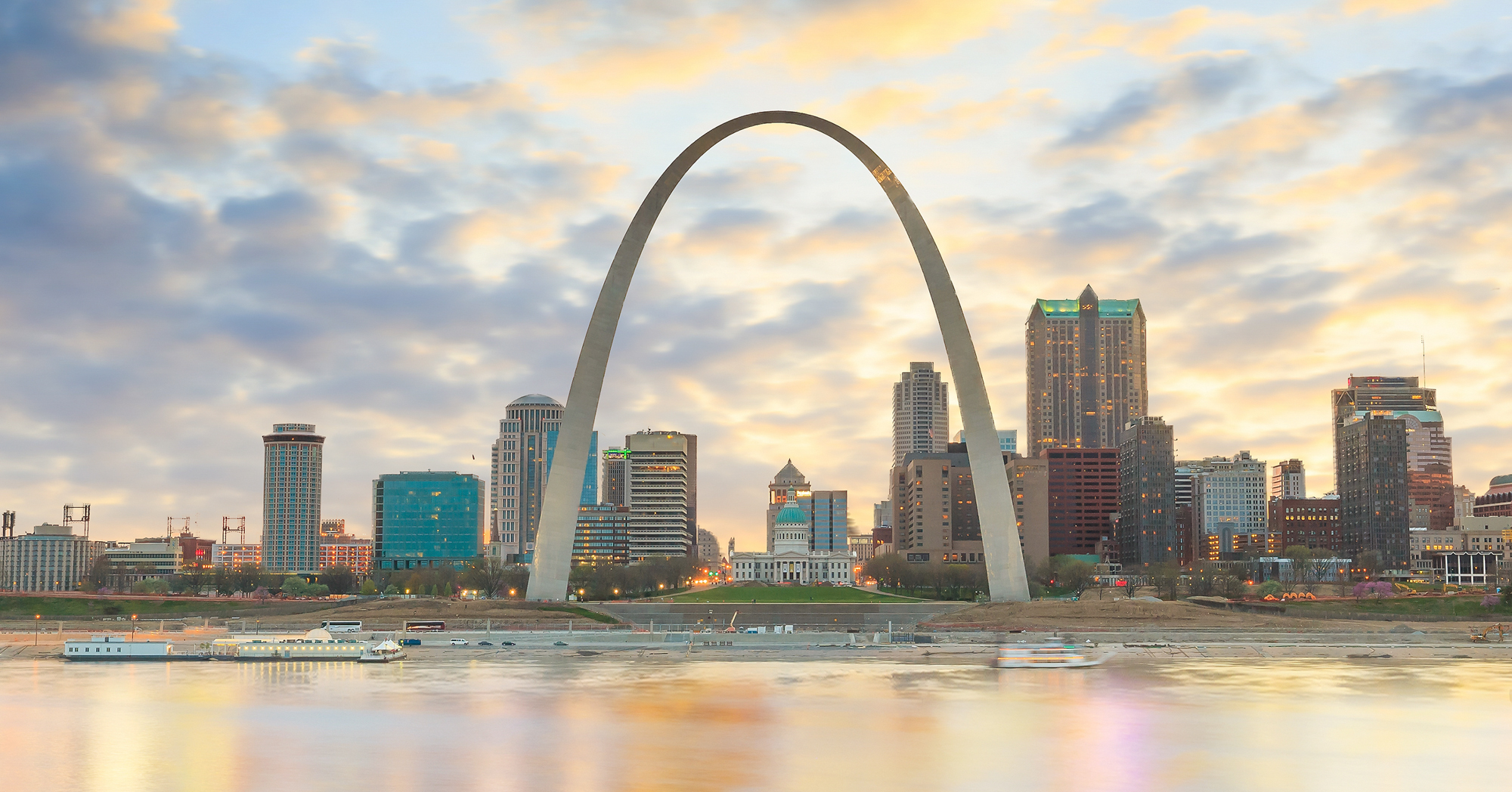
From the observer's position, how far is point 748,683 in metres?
43.3

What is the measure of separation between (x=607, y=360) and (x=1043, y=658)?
33.6m

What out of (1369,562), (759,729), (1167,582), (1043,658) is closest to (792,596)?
(1167,582)

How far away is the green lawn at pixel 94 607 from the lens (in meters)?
82.1

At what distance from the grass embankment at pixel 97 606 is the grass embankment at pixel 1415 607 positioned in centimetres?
6843

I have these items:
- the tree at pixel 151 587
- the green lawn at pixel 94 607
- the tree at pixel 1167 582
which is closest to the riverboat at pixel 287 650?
the green lawn at pixel 94 607

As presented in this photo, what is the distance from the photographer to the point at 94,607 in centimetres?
8338

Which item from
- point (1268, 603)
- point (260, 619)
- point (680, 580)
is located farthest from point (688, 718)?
point (680, 580)

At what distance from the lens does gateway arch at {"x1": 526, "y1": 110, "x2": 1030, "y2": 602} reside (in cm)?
7081

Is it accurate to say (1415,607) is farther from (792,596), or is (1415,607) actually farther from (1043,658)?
(792,596)

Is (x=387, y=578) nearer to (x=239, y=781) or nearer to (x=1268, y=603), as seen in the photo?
(x=1268, y=603)

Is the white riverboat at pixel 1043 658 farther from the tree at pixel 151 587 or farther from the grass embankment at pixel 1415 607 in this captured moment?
the tree at pixel 151 587

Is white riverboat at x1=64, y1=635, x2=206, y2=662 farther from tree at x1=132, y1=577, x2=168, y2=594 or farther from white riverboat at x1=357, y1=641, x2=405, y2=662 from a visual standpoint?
tree at x1=132, y1=577, x2=168, y2=594

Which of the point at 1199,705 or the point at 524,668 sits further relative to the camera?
the point at 524,668

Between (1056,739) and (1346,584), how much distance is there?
359ft
